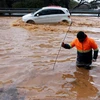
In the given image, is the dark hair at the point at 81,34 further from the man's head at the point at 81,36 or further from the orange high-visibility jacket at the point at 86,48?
the orange high-visibility jacket at the point at 86,48

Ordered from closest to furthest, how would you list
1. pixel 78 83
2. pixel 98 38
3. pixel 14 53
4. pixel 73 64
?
pixel 78 83
pixel 73 64
pixel 14 53
pixel 98 38

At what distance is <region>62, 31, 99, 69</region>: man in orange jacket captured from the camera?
8.22m

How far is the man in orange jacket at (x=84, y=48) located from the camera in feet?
27.0

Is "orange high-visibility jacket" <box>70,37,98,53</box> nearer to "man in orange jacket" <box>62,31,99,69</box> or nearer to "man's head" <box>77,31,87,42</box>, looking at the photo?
"man in orange jacket" <box>62,31,99,69</box>

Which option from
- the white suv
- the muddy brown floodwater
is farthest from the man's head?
the white suv

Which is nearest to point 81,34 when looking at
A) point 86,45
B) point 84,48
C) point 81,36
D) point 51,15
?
point 81,36

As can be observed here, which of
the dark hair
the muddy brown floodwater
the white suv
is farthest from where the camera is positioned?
the white suv

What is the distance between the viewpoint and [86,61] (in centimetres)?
873

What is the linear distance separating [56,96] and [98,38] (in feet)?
30.6

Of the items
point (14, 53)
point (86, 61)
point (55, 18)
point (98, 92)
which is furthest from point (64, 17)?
point (98, 92)

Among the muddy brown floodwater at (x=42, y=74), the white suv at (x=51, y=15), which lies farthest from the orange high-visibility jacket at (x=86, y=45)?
the white suv at (x=51, y=15)

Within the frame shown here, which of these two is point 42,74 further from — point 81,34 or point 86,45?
point 81,34

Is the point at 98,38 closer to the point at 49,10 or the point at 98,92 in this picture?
the point at 49,10

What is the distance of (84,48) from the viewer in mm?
8398
